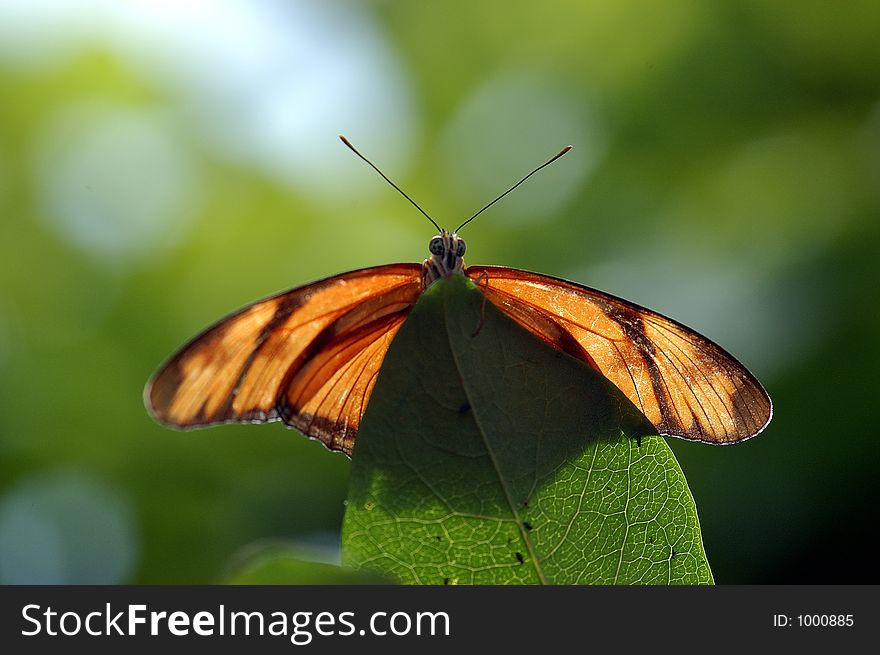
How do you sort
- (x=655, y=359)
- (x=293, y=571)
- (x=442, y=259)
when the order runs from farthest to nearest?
1. (x=442, y=259)
2. (x=655, y=359)
3. (x=293, y=571)

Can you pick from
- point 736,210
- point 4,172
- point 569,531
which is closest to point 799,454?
point 736,210

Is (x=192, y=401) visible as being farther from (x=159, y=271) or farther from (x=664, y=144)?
(x=664, y=144)

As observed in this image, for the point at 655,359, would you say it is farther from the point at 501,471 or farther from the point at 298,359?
the point at 298,359

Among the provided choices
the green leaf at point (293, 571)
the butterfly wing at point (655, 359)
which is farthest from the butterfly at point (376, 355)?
the green leaf at point (293, 571)

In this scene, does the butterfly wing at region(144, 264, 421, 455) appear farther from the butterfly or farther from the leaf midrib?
the leaf midrib

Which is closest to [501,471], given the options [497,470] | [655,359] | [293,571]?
[497,470]

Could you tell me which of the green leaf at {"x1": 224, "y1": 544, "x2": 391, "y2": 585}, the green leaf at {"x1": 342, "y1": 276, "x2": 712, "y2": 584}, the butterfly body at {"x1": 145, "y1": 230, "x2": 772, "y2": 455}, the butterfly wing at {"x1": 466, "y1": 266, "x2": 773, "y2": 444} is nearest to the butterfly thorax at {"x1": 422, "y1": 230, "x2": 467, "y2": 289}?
the butterfly body at {"x1": 145, "y1": 230, "x2": 772, "y2": 455}
